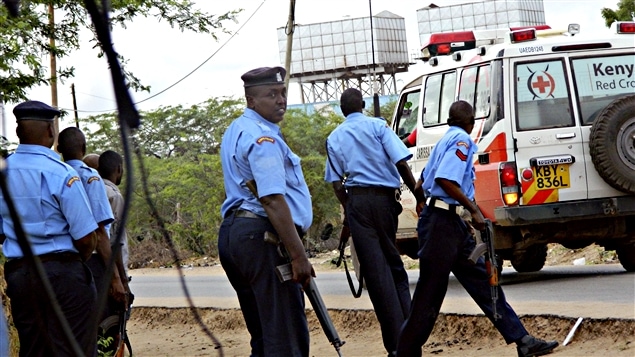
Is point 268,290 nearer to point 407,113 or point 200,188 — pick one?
point 407,113

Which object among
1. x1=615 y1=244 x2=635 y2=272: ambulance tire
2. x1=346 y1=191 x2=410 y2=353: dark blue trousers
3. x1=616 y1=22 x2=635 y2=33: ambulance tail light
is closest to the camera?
x1=346 y1=191 x2=410 y2=353: dark blue trousers

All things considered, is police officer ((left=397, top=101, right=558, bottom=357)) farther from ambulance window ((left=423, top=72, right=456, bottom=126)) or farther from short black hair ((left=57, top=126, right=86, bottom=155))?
ambulance window ((left=423, top=72, right=456, bottom=126))

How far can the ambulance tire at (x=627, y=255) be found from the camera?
11.1 m

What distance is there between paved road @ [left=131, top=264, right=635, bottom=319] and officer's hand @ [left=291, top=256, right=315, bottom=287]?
11.0 feet

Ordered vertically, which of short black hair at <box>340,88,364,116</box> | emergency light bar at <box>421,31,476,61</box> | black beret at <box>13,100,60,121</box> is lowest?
short black hair at <box>340,88,364,116</box>

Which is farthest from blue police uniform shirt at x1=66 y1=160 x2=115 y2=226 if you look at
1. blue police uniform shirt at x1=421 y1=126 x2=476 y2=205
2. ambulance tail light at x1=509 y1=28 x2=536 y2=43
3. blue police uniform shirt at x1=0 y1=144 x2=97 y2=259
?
ambulance tail light at x1=509 y1=28 x2=536 y2=43

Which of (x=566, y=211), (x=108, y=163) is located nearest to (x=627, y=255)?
(x=566, y=211)

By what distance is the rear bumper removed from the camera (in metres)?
9.99

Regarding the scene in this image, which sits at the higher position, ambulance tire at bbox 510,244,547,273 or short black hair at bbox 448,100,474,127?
short black hair at bbox 448,100,474,127

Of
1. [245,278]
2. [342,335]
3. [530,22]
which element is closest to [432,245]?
[245,278]

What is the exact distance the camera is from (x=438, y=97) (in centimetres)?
1124

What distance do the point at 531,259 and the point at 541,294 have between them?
87.4 inches

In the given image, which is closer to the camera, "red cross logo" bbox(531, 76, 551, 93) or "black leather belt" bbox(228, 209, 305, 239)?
"black leather belt" bbox(228, 209, 305, 239)

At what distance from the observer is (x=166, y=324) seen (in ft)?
43.6
